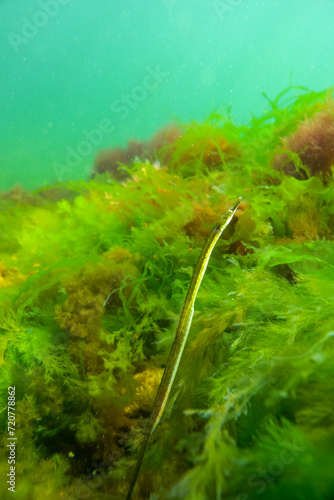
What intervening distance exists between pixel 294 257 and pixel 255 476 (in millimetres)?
1247

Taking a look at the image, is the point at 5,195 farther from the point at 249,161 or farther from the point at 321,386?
the point at 321,386

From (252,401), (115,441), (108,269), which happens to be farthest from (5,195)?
(252,401)

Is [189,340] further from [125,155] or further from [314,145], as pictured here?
[125,155]

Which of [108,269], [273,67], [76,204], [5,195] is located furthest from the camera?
[273,67]

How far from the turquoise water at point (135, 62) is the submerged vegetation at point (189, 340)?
1065 inches

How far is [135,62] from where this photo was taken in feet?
155

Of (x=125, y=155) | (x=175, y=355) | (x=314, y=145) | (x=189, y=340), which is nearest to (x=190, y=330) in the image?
(x=189, y=340)

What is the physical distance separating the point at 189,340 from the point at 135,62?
57073 mm

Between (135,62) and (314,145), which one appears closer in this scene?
(314,145)

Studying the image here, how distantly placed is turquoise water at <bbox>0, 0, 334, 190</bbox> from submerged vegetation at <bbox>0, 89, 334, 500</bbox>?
2704 cm

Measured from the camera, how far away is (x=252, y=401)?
3.85 feet

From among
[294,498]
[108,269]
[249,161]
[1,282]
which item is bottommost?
[294,498]

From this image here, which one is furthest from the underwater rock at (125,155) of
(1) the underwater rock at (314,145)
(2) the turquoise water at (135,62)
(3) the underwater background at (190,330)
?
(2) the turquoise water at (135,62)

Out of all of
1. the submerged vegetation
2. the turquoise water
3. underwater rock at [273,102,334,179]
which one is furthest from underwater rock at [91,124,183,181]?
the turquoise water
